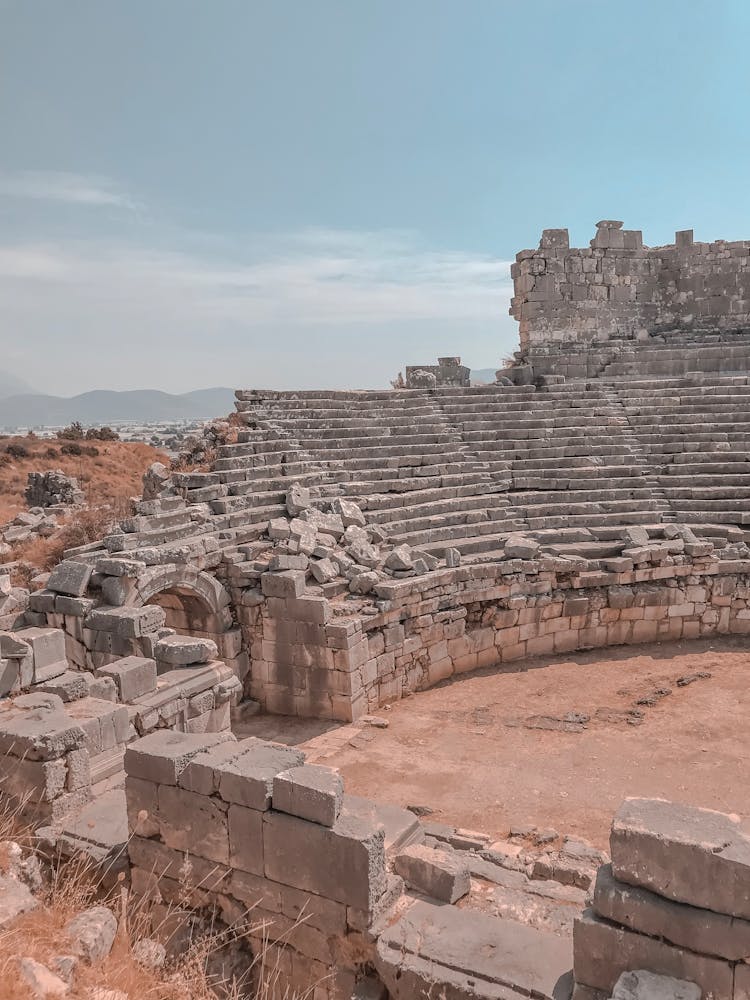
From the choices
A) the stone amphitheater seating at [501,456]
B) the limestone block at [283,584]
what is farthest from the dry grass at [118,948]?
the stone amphitheater seating at [501,456]

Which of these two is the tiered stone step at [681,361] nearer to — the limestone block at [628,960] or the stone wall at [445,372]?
the stone wall at [445,372]

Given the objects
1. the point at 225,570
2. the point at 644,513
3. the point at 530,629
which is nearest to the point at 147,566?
the point at 225,570

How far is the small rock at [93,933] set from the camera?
4.23 m

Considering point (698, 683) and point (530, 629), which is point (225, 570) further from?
point (698, 683)

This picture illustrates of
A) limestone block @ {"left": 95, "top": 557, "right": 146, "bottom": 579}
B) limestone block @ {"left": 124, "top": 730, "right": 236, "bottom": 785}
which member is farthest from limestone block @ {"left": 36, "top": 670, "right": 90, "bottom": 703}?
limestone block @ {"left": 95, "top": 557, "right": 146, "bottom": 579}

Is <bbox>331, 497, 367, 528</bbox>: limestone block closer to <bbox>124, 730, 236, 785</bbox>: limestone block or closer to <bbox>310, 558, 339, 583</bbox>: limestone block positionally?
<bbox>310, 558, 339, 583</bbox>: limestone block

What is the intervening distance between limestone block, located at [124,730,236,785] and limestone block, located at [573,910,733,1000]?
267 centimetres

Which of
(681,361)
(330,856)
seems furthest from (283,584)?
(681,361)

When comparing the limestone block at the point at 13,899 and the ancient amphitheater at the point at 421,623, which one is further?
the limestone block at the point at 13,899

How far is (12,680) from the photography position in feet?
22.1

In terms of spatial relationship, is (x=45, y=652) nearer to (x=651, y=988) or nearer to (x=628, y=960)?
(x=628, y=960)

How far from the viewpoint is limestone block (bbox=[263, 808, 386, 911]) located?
172 inches

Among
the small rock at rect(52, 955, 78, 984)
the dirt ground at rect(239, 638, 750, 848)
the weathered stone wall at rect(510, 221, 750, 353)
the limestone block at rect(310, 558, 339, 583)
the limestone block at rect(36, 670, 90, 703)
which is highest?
the weathered stone wall at rect(510, 221, 750, 353)

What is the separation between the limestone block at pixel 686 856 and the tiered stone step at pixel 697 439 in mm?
10173
